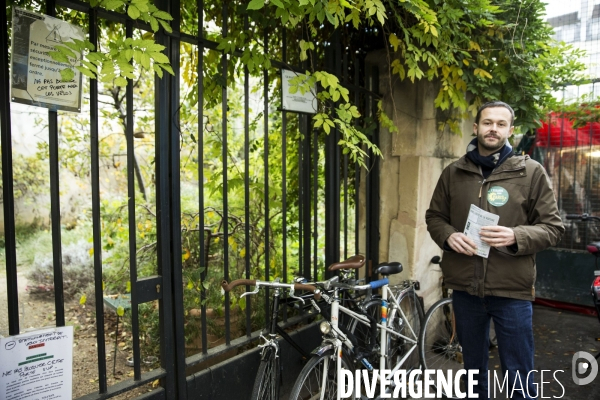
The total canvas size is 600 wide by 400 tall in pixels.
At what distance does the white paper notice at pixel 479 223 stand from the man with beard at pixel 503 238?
32 mm

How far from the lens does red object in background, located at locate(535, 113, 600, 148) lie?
5066mm

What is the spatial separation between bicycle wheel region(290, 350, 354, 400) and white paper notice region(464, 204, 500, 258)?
105cm

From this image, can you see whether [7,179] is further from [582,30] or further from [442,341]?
[582,30]

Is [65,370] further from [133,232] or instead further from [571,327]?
[571,327]

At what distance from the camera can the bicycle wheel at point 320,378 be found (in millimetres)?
2342

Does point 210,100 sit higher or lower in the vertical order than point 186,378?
higher

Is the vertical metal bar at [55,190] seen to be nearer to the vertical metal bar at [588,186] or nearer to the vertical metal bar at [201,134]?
the vertical metal bar at [201,134]

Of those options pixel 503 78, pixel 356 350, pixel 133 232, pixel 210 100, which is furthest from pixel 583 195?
pixel 133 232

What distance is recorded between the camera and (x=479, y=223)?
7.86 ft

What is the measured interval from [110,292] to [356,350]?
2.78 metres

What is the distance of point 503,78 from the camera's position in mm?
3543

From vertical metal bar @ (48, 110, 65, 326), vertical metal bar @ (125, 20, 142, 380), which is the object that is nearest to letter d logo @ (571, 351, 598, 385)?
vertical metal bar @ (125, 20, 142, 380)

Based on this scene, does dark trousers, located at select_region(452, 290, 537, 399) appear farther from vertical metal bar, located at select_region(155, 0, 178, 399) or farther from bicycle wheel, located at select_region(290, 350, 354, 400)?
vertical metal bar, located at select_region(155, 0, 178, 399)

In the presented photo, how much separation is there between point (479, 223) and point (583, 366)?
213cm
